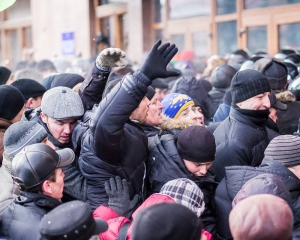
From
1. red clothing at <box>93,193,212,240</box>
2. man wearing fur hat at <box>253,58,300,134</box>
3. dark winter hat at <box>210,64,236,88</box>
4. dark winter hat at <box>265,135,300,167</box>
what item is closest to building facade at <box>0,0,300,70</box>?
dark winter hat at <box>210,64,236,88</box>

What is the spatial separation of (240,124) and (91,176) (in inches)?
50.2

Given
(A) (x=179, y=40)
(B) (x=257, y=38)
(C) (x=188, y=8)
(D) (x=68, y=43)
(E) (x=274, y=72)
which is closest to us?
(E) (x=274, y=72)

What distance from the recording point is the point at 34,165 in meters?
2.85

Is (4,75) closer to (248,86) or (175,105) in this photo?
(175,105)

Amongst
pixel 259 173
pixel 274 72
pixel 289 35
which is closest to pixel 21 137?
pixel 259 173

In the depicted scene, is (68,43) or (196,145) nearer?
(196,145)

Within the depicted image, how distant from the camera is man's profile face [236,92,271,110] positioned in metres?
4.16

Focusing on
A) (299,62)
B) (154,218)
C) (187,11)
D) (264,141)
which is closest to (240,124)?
(264,141)

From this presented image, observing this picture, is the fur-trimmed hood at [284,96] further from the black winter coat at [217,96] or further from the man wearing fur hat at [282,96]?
the black winter coat at [217,96]

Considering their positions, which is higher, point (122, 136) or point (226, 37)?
point (226, 37)

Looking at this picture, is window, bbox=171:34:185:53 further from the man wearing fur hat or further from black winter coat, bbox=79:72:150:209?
black winter coat, bbox=79:72:150:209

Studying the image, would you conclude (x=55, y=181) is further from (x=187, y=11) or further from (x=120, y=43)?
(x=120, y=43)

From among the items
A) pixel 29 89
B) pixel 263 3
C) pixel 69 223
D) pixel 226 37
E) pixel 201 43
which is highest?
pixel 263 3

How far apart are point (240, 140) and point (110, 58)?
1.08 metres
